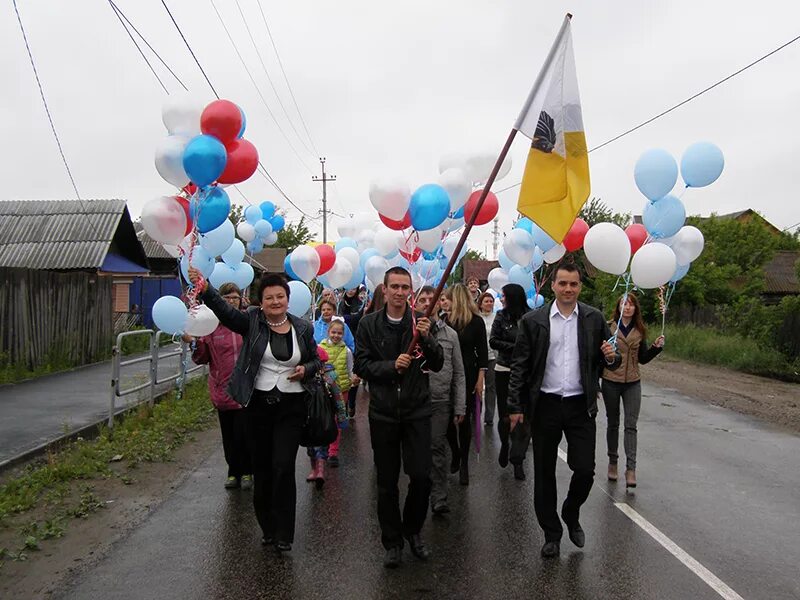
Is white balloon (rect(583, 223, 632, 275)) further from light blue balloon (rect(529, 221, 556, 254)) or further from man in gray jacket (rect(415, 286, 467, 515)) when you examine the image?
light blue balloon (rect(529, 221, 556, 254))

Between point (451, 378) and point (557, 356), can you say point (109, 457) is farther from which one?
point (557, 356)

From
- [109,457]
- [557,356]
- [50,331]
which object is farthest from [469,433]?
[50,331]

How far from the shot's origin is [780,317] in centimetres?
1919

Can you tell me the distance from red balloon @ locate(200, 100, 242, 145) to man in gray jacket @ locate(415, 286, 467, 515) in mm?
2047

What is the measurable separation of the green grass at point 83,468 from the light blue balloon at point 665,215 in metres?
5.42

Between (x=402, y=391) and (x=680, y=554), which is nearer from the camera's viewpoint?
(x=402, y=391)

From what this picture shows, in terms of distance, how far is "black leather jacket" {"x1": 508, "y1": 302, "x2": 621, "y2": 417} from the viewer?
488 cm

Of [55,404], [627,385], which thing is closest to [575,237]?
[627,385]

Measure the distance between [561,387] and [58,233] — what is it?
1893 centimetres

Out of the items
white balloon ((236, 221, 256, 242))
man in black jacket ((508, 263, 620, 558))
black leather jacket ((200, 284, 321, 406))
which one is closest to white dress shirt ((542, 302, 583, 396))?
man in black jacket ((508, 263, 620, 558))

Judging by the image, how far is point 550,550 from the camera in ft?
15.6

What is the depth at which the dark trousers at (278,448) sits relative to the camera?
15.7ft

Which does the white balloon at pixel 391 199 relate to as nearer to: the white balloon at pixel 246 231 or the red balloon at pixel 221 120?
the red balloon at pixel 221 120

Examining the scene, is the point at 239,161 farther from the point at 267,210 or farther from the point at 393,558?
the point at 267,210
